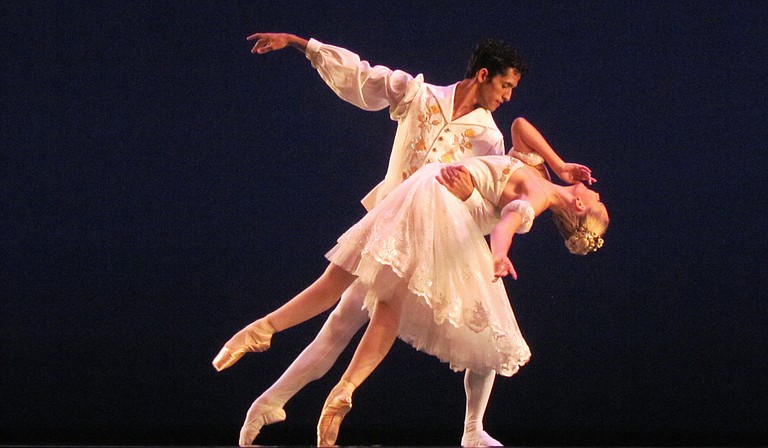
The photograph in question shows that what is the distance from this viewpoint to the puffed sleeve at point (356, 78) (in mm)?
3680

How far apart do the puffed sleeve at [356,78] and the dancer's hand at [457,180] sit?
37 cm

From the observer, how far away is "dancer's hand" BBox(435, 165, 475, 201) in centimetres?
343

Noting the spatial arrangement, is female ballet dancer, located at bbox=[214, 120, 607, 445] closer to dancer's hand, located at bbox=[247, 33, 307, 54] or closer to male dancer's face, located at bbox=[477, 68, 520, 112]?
male dancer's face, located at bbox=[477, 68, 520, 112]

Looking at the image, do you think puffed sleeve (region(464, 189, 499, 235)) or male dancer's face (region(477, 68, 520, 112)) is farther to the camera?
male dancer's face (region(477, 68, 520, 112))

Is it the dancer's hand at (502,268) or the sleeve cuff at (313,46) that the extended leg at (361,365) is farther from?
the sleeve cuff at (313,46)

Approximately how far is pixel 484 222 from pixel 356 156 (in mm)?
1169

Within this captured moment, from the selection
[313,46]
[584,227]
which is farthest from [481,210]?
[313,46]

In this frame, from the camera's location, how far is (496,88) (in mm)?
3672

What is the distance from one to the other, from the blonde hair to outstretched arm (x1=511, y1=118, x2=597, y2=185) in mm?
98

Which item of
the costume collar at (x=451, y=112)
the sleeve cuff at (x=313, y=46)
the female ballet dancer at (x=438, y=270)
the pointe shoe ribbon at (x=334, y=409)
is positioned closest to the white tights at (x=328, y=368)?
the female ballet dancer at (x=438, y=270)

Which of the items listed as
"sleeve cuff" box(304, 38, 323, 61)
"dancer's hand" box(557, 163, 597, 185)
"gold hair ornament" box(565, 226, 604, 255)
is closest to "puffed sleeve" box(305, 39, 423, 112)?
"sleeve cuff" box(304, 38, 323, 61)

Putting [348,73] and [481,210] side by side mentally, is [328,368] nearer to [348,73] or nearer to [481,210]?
[481,210]

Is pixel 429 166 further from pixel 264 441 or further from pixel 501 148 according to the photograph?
pixel 264 441

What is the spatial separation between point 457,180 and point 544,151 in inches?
12.9
